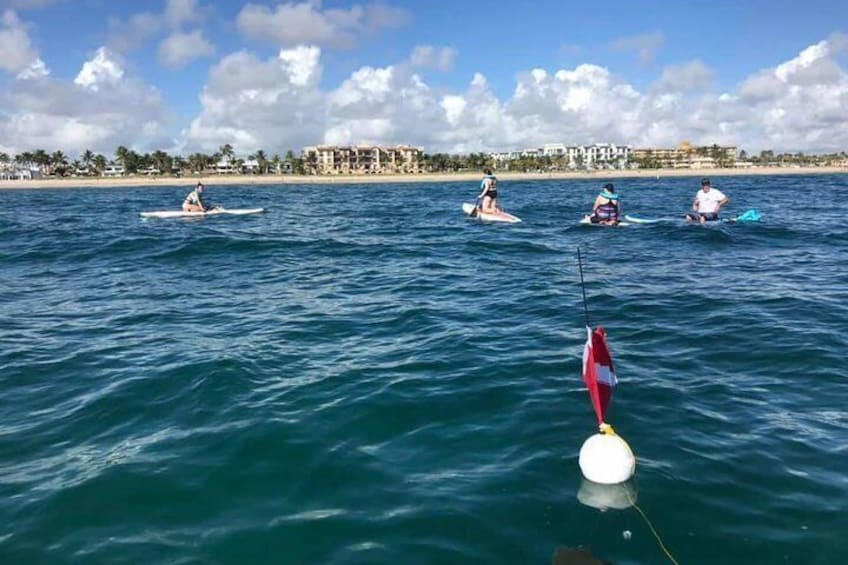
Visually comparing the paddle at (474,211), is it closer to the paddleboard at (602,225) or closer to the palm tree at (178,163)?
the paddleboard at (602,225)

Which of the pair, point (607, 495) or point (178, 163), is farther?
point (178, 163)

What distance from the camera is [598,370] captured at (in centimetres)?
609

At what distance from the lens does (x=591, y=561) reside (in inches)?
177

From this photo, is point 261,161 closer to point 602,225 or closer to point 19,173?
point 19,173

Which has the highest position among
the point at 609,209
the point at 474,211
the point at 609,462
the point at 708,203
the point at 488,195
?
the point at 488,195

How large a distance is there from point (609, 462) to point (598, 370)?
1017mm

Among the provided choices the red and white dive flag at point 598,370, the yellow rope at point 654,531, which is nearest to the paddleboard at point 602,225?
the red and white dive flag at point 598,370

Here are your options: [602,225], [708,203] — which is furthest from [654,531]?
[708,203]

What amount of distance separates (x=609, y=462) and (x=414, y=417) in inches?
95.5

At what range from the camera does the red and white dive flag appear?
6.02 metres

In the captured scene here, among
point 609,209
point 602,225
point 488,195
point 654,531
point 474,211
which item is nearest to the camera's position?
point 654,531

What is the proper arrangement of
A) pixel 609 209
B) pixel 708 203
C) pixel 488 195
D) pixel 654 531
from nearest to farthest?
pixel 654 531
pixel 708 203
pixel 609 209
pixel 488 195

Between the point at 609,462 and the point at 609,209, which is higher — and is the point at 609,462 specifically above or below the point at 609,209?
below

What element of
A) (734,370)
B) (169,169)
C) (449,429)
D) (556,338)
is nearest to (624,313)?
(556,338)
